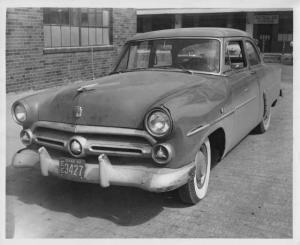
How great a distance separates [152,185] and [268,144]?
254 cm

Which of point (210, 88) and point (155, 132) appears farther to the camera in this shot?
point (210, 88)

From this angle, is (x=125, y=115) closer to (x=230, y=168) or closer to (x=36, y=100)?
(x=36, y=100)

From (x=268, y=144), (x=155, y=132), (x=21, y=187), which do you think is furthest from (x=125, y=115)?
(x=268, y=144)

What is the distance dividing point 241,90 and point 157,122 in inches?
62.5

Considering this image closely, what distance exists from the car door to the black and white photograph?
0.05ft

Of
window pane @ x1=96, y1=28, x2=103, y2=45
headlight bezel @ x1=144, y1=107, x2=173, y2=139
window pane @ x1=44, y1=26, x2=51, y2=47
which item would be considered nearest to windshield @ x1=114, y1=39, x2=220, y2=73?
headlight bezel @ x1=144, y1=107, x2=173, y2=139

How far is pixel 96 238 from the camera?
278cm

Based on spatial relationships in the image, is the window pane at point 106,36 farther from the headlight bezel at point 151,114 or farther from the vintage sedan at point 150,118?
the headlight bezel at point 151,114

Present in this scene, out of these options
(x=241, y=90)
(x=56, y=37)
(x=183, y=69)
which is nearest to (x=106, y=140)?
(x=183, y=69)

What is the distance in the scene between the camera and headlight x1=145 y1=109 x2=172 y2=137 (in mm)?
2818

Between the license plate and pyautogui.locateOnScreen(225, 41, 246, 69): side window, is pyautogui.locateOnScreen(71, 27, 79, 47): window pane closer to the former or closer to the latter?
pyautogui.locateOnScreen(225, 41, 246, 69): side window

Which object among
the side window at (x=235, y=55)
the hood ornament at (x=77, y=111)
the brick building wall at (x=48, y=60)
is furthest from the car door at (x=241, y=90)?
the brick building wall at (x=48, y=60)

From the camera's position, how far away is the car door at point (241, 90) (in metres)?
3.97

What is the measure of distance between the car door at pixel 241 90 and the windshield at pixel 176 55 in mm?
237
